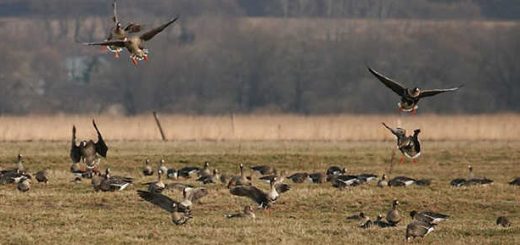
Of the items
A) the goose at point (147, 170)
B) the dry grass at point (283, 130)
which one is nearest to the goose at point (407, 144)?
the goose at point (147, 170)

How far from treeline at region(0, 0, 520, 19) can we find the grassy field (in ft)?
160

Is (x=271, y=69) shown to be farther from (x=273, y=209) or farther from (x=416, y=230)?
(x=416, y=230)

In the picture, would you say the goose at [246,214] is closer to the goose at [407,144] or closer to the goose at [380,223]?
the goose at [380,223]

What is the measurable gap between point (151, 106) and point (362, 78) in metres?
11.0

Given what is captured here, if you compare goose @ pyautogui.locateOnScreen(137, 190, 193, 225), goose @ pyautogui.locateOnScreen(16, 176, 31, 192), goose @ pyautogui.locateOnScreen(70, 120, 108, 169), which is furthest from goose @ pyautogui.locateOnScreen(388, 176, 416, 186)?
goose @ pyautogui.locateOnScreen(137, 190, 193, 225)

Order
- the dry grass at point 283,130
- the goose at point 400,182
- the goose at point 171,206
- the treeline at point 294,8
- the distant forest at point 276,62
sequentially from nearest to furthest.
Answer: the goose at point 171,206
the goose at point 400,182
the dry grass at point 283,130
the distant forest at point 276,62
the treeline at point 294,8

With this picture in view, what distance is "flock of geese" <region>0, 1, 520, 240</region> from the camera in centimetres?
1683

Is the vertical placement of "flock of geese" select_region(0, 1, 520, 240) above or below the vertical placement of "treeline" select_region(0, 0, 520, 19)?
below

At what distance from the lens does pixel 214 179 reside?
24.7 meters

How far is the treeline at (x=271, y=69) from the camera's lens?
220ft

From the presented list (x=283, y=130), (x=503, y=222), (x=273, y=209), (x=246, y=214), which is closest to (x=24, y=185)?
(x=273, y=209)

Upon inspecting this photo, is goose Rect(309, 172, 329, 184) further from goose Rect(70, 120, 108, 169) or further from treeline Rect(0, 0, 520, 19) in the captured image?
treeline Rect(0, 0, 520, 19)

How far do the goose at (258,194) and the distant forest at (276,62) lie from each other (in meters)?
36.6

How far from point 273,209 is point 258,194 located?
124cm
